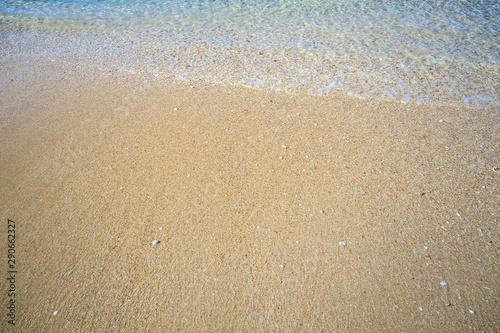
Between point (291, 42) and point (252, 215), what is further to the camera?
point (291, 42)

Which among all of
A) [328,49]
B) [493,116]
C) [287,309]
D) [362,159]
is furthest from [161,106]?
[493,116]

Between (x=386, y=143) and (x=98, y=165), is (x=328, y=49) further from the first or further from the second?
(x=98, y=165)

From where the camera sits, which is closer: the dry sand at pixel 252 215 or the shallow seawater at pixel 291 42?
the dry sand at pixel 252 215

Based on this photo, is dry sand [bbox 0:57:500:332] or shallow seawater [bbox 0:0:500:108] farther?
shallow seawater [bbox 0:0:500:108]

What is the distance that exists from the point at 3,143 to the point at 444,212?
3.77 metres

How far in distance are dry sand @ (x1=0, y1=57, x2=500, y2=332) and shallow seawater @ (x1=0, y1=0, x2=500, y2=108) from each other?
63 centimetres

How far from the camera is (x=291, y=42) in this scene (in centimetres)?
462

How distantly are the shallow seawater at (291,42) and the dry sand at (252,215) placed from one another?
628mm

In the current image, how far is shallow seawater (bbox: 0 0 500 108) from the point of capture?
11.5 ft

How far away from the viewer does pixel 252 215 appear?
201 centimetres

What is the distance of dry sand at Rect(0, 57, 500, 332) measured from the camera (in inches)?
61.0

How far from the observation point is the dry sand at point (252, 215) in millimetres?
1549

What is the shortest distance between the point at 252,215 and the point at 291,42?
3.60 meters

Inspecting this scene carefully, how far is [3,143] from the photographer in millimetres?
→ 2650
